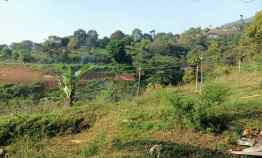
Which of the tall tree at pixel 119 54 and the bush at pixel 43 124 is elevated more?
the tall tree at pixel 119 54

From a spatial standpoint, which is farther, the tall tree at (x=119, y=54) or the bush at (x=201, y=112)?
the tall tree at (x=119, y=54)

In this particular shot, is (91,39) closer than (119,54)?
No

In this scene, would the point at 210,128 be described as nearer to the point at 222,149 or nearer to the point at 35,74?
the point at 222,149

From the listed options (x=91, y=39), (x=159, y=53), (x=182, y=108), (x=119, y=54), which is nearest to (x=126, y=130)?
(x=182, y=108)

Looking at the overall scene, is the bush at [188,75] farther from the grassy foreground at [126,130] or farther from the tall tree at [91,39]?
the tall tree at [91,39]

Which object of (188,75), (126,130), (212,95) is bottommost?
(126,130)

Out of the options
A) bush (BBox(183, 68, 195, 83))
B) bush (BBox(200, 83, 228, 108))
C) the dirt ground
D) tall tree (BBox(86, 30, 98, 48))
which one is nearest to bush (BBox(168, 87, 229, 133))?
bush (BBox(200, 83, 228, 108))

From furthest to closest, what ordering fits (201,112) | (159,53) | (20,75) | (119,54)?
(159,53) → (119,54) → (20,75) → (201,112)

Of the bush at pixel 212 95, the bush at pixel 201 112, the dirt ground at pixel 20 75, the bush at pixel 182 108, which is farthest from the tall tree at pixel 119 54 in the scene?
the bush at pixel 182 108

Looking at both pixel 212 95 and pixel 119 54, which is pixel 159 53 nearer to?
pixel 119 54

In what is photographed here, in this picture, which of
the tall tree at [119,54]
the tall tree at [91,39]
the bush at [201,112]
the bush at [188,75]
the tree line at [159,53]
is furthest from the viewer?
the tall tree at [91,39]

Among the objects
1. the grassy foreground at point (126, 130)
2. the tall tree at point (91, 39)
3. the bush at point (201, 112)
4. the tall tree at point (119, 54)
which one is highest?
the tall tree at point (91, 39)

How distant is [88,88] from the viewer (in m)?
25.1

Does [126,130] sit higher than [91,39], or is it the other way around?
[91,39]
